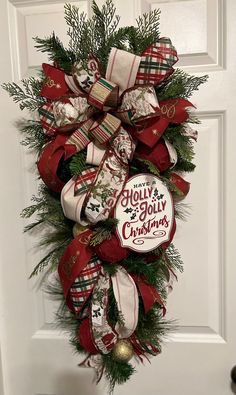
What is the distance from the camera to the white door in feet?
2.78

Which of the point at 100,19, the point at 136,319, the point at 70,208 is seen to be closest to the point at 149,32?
the point at 100,19

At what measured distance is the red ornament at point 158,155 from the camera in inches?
29.8

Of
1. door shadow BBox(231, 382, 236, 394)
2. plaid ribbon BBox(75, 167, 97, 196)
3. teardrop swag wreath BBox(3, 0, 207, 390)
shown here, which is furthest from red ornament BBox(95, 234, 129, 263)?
door shadow BBox(231, 382, 236, 394)

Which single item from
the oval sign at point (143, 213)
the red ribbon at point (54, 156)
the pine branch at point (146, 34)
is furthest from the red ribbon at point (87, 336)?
the pine branch at point (146, 34)

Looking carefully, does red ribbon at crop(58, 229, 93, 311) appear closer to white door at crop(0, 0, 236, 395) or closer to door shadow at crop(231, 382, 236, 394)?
white door at crop(0, 0, 236, 395)

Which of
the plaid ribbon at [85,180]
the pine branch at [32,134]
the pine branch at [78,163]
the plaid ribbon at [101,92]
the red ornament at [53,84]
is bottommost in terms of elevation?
the plaid ribbon at [85,180]

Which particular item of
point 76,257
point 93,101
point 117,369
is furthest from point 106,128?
point 117,369

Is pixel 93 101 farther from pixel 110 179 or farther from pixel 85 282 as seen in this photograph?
pixel 85 282

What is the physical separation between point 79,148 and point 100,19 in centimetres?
26

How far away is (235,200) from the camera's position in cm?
88

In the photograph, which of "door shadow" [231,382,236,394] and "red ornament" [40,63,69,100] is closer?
"red ornament" [40,63,69,100]

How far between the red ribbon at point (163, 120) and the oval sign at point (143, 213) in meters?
0.08

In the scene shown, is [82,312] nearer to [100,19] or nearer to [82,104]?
[82,104]

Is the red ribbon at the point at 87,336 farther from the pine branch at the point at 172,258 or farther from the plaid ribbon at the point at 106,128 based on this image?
the plaid ribbon at the point at 106,128
